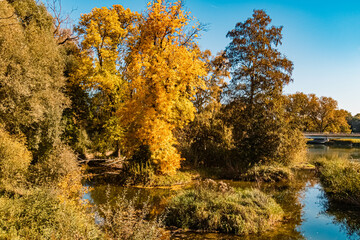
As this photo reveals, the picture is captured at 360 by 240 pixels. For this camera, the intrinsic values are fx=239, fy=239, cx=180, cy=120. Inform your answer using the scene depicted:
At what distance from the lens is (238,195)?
9484mm

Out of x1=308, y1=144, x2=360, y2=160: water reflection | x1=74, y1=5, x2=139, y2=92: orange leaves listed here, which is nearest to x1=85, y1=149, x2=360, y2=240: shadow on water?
x1=74, y1=5, x2=139, y2=92: orange leaves

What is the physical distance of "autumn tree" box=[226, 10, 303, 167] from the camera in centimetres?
1658

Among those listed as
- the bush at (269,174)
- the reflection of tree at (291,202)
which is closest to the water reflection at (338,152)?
the reflection of tree at (291,202)

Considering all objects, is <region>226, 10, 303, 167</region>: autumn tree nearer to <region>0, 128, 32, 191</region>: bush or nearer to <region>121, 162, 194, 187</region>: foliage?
<region>121, 162, 194, 187</region>: foliage

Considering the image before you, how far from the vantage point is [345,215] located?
955 centimetres

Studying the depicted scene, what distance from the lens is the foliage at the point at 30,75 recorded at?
12594mm

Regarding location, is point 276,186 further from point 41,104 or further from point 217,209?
point 41,104

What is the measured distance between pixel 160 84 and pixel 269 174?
892cm

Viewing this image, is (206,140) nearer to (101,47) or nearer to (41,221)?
(101,47)

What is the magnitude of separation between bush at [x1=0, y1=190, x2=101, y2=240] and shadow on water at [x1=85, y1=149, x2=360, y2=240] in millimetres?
1020

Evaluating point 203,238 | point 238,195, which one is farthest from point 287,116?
point 203,238

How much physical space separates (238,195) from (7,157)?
32.0 ft

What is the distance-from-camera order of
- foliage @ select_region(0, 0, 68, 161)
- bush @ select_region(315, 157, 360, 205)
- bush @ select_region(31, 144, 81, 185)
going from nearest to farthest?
bush @ select_region(31, 144, 81, 185), bush @ select_region(315, 157, 360, 205), foliage @ select_region(0, 0, 68, 161)

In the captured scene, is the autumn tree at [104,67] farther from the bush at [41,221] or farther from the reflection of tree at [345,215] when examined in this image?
the reflection of tree at [345,215]
